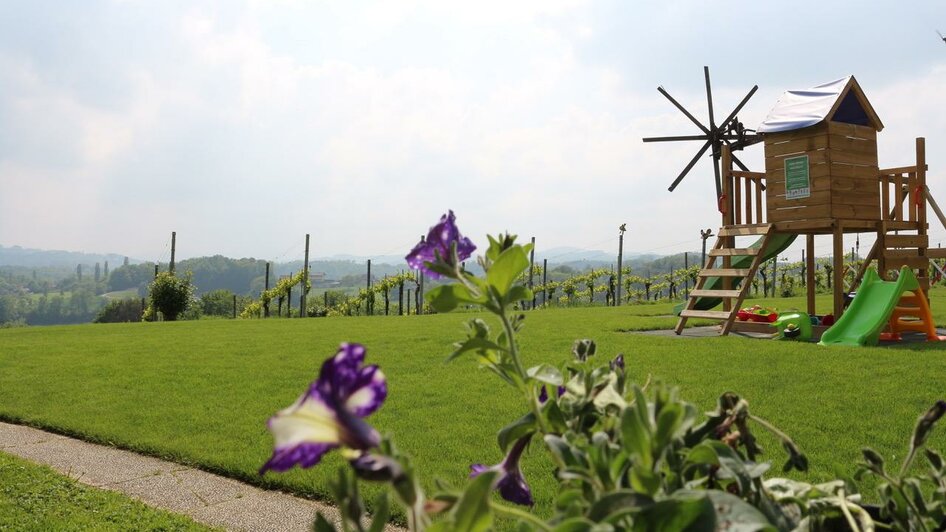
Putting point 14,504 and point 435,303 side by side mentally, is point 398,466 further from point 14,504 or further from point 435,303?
point 14,504

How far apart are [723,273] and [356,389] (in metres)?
9.69

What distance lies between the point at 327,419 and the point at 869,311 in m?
9.04

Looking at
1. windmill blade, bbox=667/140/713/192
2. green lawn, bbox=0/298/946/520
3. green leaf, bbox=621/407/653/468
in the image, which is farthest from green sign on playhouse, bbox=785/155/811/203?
green leaf, bbox=621/407/653/468

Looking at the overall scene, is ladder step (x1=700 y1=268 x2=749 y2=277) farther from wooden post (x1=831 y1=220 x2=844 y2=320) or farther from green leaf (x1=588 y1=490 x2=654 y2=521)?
green leaf (x1=588 y1=490 x2=654 y2=521)

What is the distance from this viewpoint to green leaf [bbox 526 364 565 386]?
78 centimetres

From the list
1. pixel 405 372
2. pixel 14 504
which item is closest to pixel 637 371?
pixel 405 372

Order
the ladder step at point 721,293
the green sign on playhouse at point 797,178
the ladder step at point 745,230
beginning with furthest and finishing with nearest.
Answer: the ladder step at point 745,230, the green sign on playhouse at point 797,178, the ladder step at point 721,293

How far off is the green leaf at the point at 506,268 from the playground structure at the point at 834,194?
8.58 metres

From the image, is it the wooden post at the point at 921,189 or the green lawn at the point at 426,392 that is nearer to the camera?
the green lawn at the point at 426,392

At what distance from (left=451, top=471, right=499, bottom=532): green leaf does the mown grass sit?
327 centimetres

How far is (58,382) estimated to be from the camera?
7520mm

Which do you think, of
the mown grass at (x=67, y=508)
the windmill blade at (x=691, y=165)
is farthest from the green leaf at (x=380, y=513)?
the windmill blade at (x=691, y=165)

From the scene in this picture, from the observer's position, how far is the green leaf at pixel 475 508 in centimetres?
47

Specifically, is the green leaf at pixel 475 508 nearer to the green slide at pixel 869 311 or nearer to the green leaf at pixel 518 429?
the green leaf at pixel 518 429
